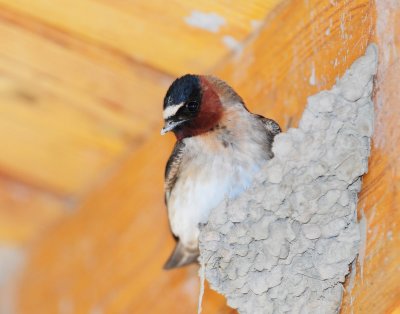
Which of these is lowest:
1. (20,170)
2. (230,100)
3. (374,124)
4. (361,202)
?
(361,202)

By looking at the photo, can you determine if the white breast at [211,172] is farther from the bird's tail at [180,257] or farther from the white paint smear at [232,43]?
the white paint smear at [232,43]

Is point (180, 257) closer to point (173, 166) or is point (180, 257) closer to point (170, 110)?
point (173, 166)

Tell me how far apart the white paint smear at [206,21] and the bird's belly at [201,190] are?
527 mm

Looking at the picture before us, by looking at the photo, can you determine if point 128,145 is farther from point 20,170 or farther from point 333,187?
point 333,187

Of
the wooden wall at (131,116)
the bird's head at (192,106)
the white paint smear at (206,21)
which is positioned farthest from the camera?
the white paint smear at (206,21)

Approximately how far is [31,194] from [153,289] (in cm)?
109

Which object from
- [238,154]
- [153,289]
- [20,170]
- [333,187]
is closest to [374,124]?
[333,187]

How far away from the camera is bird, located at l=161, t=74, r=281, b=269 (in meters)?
3.10

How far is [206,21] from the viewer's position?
3.37m

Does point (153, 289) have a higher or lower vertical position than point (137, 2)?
lower

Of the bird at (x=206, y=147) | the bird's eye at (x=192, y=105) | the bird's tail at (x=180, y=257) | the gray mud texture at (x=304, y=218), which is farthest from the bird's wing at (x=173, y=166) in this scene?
the gray mud texture at (x=304, y=218)

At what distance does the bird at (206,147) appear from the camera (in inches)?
122

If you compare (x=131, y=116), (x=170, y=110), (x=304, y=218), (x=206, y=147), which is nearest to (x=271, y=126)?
(x=206, y=147)

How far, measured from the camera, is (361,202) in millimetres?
2709
